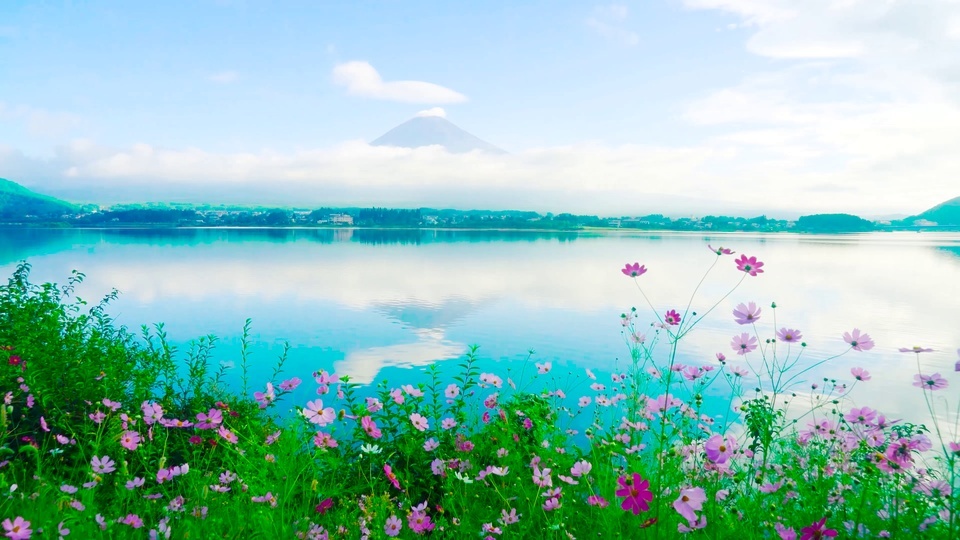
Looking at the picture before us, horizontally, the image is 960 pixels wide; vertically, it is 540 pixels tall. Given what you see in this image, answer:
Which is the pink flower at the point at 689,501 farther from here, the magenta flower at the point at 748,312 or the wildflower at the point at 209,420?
the wildflower at the point at 209,420

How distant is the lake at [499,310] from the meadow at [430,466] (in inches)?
128

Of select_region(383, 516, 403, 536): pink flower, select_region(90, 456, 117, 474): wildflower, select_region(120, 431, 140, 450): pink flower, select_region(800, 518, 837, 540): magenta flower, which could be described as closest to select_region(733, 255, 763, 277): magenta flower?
select_region(800, 518, 837, 540): magenta flower

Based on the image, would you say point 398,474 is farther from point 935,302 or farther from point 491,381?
point 935,302

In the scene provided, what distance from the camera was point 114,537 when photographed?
6.90 ft

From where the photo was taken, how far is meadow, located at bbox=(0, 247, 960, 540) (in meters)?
2.05

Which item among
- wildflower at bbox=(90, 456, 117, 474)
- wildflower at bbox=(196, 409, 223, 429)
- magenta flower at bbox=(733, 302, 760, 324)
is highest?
magenta flower at bbox=(733, 302, 760, 324)

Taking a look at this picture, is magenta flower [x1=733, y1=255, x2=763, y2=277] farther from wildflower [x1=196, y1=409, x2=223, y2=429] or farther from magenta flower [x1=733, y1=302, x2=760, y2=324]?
wildflower [x1=196, y1=409, x2=223, y2=429]

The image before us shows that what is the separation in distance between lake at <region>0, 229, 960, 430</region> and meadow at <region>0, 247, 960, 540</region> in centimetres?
325

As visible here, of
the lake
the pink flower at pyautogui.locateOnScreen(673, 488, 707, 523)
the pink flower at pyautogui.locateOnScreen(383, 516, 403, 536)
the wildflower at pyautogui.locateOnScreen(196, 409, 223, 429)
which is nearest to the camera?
the pink flower at pyautogui.locateOnScreen(673, 488, 707, 523)

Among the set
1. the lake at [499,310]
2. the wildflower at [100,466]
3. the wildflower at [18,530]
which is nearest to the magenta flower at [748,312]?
the wildflower at [18,530]

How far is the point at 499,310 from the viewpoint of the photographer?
15.6 meters

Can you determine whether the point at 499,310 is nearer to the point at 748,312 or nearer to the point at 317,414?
the point at 317,414

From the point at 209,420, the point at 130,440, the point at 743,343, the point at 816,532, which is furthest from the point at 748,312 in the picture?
the point at 130,440

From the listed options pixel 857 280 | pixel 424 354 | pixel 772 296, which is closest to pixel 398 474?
pixel 424 354
